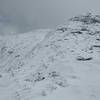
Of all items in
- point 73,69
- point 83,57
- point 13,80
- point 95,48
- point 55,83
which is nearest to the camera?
point 55,83

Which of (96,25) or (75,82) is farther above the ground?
(96,25)

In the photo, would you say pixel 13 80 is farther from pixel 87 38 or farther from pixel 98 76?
pixel 87 38

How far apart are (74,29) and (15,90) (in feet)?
39.4

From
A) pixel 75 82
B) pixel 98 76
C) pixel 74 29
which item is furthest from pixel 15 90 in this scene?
pixel 74 29

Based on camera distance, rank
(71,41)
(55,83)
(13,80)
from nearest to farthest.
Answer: (55,83) → (13,80) → (71,41)

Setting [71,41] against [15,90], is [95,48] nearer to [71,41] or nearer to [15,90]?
[71,41]

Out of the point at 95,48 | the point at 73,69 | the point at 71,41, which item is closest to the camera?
the point at 73,69

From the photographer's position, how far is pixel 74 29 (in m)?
19.3

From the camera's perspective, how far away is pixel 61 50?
14273 mm

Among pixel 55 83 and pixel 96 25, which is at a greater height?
pixel 96 25

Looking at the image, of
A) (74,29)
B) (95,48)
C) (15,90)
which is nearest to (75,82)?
(15,90)

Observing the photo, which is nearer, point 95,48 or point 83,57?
point 83,57

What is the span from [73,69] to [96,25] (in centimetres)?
1056

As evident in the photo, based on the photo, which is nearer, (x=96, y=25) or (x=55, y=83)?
(x=55, y=83)
